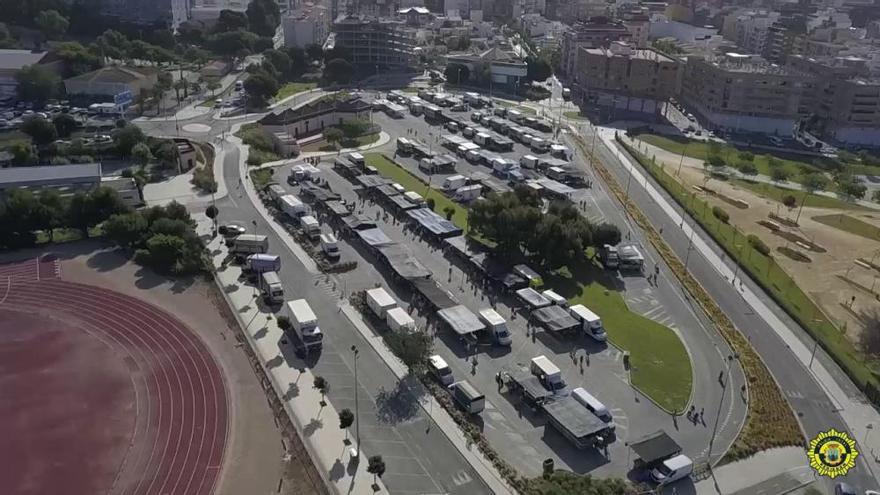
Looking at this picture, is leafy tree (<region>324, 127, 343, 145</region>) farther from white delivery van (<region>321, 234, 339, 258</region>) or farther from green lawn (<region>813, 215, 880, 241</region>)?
green lawn (<region>813, 215, 880, 241</region>)

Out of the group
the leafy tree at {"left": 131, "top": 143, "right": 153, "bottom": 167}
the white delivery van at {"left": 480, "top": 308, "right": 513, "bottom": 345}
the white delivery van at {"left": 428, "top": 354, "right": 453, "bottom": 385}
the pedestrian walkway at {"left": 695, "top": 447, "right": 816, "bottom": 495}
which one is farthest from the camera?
the leafy tree at {"left": 131, "top": 143, "right": 153, "bottom": 167}

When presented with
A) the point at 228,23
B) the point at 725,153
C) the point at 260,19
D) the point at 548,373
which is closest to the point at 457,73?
the point at 260,19

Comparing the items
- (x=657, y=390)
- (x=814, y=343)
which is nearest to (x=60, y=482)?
(x=657, y=390)

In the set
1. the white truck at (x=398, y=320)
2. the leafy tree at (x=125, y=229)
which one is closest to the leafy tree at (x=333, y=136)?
the leafy tree at (x=125, y=229)

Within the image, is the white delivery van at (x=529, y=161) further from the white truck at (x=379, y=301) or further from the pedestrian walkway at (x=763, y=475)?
the pedestrian walkway at (x=763, y=475)

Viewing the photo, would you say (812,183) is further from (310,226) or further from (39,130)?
(39,130)

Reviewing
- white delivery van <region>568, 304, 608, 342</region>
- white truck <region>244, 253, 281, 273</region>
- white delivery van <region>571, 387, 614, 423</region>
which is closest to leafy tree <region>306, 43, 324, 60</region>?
white truck <region>244, 253, 281, 273</region>
